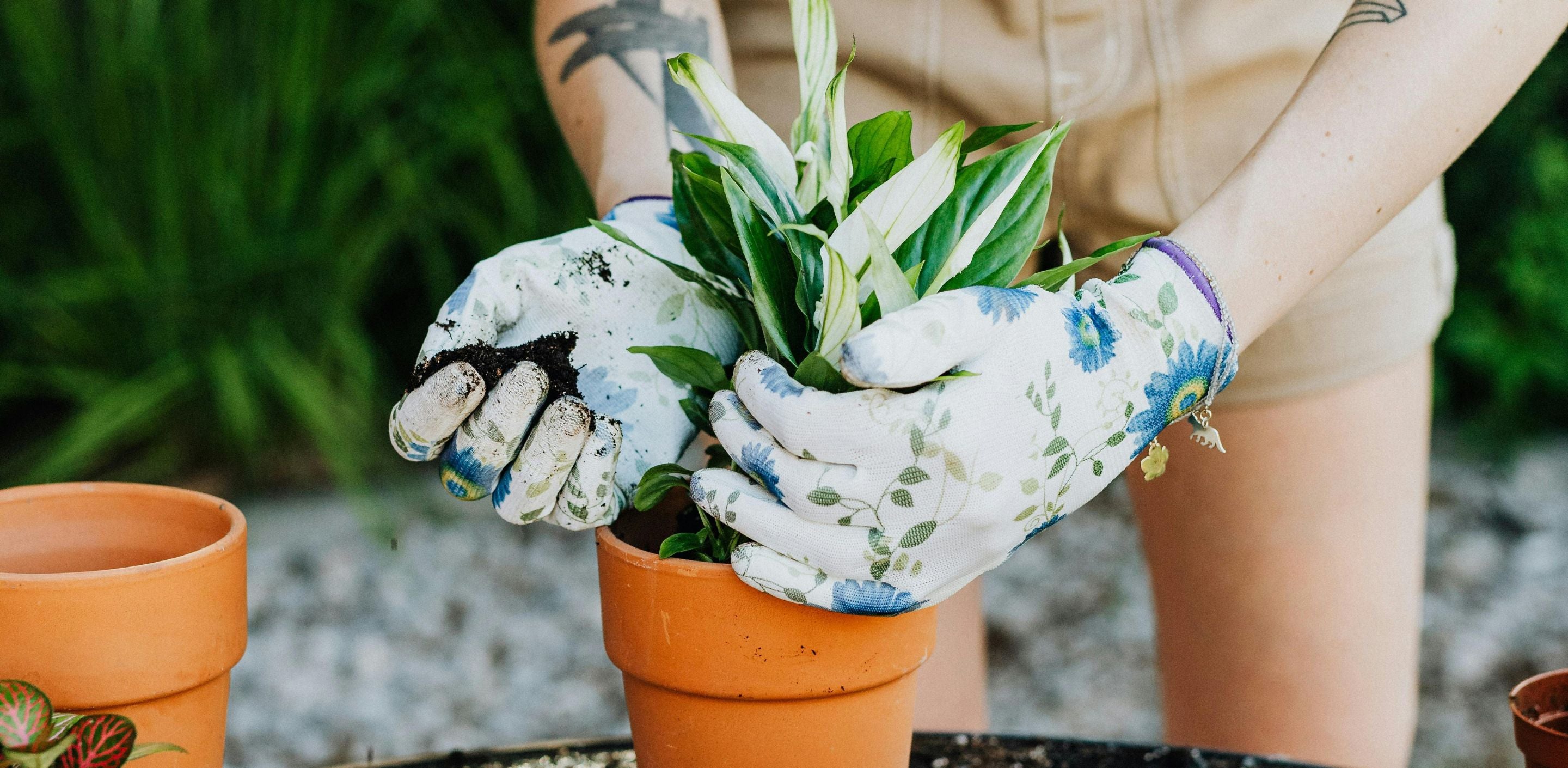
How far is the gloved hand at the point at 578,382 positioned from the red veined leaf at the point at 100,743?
0.22m

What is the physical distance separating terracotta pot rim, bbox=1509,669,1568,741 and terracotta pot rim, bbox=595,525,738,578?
1.44ft

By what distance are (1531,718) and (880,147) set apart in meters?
0.50

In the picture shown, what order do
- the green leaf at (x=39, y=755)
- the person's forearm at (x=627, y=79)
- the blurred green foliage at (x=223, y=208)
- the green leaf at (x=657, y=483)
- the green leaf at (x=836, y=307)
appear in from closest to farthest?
the green leaf at (x=39, y=755)
the green leaf at (x=836, y=307)
the green leaf at (x=657, y=483)
the person's forearm at (x=627, y=79)
the blurred green foliage at (x=223, y=208)

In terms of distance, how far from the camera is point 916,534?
0.73m

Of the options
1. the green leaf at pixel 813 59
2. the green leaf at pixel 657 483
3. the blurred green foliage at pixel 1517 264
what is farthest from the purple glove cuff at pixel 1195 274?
the blurred green foliage at pixel 1517 264

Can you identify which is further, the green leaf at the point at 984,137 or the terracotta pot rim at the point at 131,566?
the green leaf at the point at 984,137

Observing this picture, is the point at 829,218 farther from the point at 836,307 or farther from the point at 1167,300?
the point at 1167,300

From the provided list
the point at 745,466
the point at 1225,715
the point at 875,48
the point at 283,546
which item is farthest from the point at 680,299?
the point at 283,546

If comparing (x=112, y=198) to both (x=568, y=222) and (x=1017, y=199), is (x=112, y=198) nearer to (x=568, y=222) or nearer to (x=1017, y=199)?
(x=568, y=222)

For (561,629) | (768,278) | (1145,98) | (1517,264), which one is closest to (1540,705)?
(768,278)

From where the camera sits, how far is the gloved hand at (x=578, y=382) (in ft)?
2.48

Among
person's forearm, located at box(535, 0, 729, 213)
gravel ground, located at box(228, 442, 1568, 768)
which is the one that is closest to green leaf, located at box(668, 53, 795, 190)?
person's forearm, located at box(535, 0, 729, 213)

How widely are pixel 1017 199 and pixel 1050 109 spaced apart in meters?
0.41

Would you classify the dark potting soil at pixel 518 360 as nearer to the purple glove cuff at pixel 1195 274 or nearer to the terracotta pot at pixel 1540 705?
the purple glove cuff at pixel 1195 274
